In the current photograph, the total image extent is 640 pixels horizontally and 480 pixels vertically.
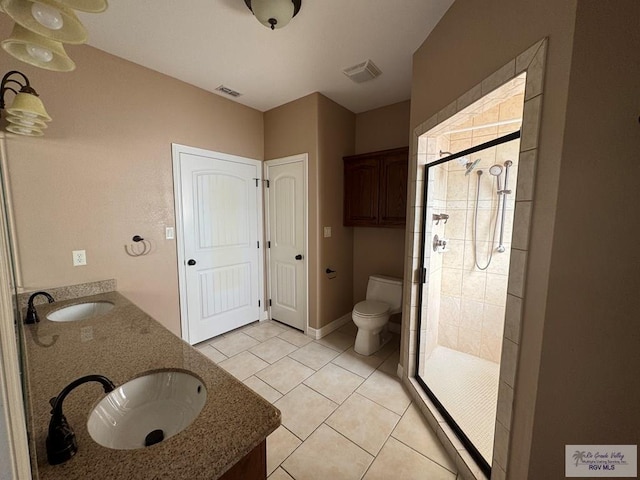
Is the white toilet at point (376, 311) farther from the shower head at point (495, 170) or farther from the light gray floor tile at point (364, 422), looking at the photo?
the shower head at point (495, 170)

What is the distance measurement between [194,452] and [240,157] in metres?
2.73

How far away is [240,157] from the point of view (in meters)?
2.88

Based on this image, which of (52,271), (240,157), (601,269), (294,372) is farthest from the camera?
(240,157)

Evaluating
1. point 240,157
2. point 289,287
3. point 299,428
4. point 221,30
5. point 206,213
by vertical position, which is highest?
point 221,30

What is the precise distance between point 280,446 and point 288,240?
195cm

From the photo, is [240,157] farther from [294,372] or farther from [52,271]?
[294,372]

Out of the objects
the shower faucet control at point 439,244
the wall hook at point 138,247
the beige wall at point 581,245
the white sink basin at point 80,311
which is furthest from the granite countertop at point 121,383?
the shower faucet control at point 439,244

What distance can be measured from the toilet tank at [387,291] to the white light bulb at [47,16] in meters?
2.76

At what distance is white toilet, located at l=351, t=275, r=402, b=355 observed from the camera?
8.12 ft

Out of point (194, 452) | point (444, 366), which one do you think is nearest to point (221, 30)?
point (194, 452)

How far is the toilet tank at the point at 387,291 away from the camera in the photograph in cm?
270

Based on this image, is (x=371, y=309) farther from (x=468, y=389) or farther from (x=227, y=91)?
(x=227, y=91)

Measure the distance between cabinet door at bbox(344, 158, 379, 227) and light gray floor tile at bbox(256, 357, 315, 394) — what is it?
1.64 meters

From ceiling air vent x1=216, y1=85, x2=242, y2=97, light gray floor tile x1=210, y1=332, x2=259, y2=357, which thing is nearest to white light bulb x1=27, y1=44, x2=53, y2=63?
ceiling air vent x1=216, y1=85, x2=242, y2=97
